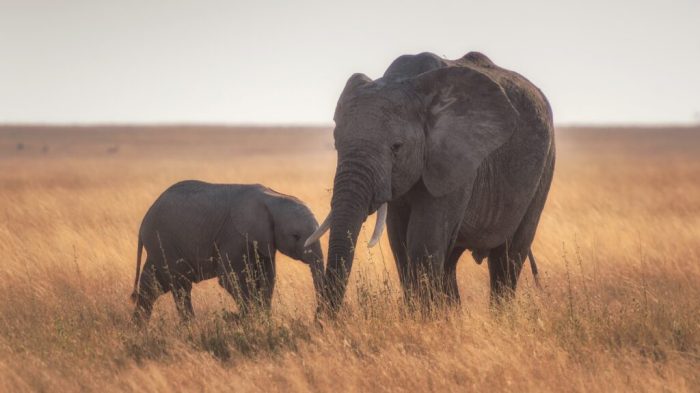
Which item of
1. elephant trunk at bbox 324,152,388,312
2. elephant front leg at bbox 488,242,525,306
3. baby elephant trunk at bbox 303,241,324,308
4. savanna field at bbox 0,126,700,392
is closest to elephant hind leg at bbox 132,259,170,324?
savanna field at bbox 0,126,700,392

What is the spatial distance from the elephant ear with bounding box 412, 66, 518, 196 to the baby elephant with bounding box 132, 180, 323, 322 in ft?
5.87

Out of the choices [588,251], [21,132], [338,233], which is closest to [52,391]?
[338,233]

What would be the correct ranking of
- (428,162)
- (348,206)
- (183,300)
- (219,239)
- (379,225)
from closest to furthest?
(348,206) → (379,225) → (428,162) → (183,300) → (219,239)

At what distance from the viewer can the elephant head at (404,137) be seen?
23.2 ft

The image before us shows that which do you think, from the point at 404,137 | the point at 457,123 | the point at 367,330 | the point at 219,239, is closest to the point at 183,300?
the point at 219,239

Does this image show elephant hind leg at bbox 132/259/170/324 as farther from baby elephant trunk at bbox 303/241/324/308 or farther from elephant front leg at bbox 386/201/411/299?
elephant front leg at bbox 386/201/411/299

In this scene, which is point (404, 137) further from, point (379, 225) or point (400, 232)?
point (400, 232)

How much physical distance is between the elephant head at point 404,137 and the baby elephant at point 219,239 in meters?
1.74

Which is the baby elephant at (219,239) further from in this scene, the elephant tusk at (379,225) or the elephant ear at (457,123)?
the elephant ear at (457,123)

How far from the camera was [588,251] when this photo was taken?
13203mm

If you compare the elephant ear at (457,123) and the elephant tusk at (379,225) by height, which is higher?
the elephant ear at (457,123)

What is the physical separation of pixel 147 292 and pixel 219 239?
2.70 ft

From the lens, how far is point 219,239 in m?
9.55

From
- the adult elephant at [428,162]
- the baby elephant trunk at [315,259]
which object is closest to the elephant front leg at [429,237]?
the adult elephant at [428,162]
